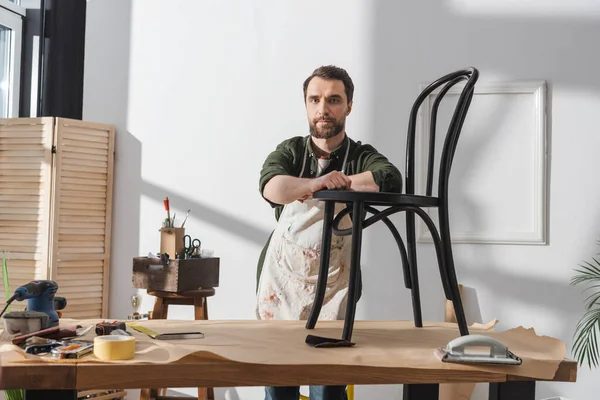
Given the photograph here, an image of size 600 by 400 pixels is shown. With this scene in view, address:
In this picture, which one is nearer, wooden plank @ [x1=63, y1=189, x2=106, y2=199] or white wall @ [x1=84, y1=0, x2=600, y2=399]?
white wall @ [x1=84, y1=0, x2=600, y2=399]

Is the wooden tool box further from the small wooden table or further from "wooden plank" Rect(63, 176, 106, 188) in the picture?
"wooden plank" Rect(63, 176, 106, 188)

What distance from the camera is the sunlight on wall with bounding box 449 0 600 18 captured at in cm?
385

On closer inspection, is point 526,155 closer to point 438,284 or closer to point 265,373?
point 438,284

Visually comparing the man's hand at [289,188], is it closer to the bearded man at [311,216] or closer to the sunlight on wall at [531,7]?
the bearded man at [311,216]

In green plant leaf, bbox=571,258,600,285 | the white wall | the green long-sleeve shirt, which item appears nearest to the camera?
the green long-sleeve shirt

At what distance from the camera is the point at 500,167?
3.89 m

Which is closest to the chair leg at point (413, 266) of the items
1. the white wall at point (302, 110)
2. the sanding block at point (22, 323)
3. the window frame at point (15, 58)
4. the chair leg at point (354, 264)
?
the chair leg at point (354, 264)

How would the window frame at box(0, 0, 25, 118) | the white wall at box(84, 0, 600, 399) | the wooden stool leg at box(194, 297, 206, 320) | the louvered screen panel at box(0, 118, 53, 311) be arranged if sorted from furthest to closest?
1. the window frame at box(0, 0, 25, 118)
2. the louvered screen panel at box(0, 118, 53, 311)
3. the white wall at box(84, 0, 600, 399)
4. the wooden stool leg at box(194, 297, 206, 320)

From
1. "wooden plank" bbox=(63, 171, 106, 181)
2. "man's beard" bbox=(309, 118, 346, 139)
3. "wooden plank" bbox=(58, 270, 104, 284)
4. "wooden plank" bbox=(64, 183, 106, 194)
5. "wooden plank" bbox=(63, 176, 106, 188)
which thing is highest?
"man's beard" bbox=(309, 118, 346, 139)

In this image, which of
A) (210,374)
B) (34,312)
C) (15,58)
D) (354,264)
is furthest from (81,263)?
(210,374)

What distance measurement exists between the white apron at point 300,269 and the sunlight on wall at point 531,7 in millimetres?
1801

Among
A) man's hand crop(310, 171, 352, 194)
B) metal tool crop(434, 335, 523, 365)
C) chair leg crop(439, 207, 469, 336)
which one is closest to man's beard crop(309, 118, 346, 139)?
man's hand crop(310, 171, 352, 194)

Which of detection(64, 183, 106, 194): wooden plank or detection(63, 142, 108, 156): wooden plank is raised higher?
detection(63, 142, 108, 156): wooden plank

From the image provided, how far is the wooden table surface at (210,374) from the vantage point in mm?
1149
